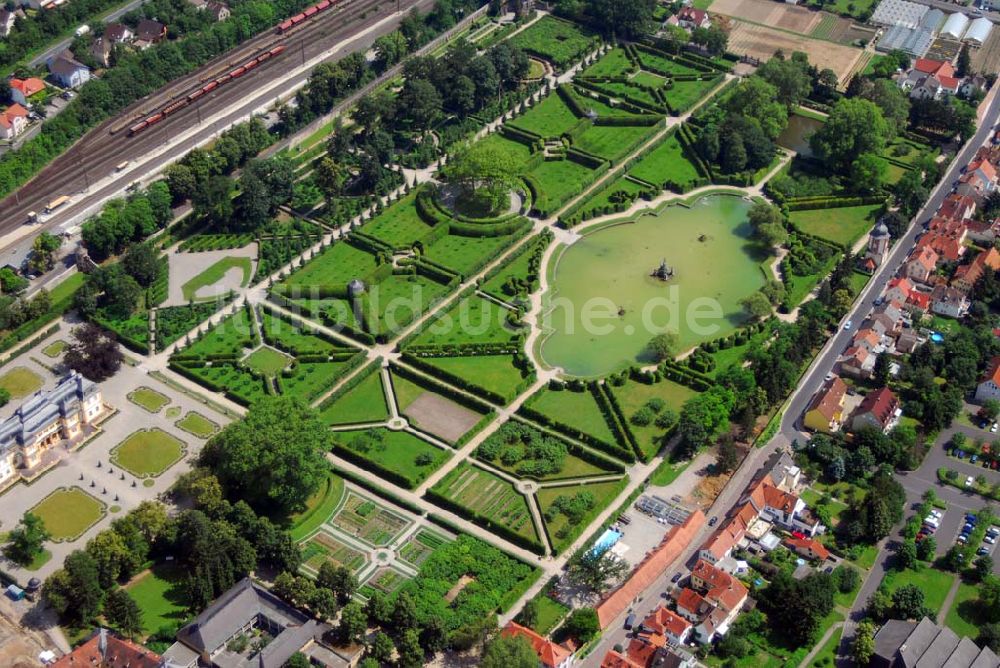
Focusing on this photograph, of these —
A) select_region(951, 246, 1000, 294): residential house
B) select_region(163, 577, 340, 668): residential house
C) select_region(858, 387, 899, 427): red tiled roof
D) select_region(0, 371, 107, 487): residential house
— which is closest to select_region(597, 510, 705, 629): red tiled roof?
select_region(858, 387, 899, 427): red tiled roof

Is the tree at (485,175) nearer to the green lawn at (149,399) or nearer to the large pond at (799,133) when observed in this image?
the large pond at (799,133)

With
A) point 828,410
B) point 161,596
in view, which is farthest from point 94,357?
point 828,410

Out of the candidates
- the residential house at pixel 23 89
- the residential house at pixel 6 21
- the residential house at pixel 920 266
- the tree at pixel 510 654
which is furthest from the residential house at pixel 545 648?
the residential house at pixel 6 21

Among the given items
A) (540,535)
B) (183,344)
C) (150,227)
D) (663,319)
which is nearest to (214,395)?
(183,344)

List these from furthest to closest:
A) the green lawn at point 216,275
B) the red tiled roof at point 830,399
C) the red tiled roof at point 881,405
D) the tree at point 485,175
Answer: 1. the tree at point 485,175
2. the green lawn at point 216,275
3. the red tiled roof at point 830,399
4. the red tiled roof at point 881,405

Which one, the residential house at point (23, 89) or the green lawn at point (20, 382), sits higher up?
the residential house at point (23, 89)

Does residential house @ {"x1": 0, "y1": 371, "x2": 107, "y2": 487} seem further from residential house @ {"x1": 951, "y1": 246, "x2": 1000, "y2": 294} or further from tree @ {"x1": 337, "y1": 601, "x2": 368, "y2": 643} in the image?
residential house @ {"x1": 951, "y1": 246, "x2": 1000, "y2": 294}

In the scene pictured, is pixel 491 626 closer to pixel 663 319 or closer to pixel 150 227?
pixel 663 319
